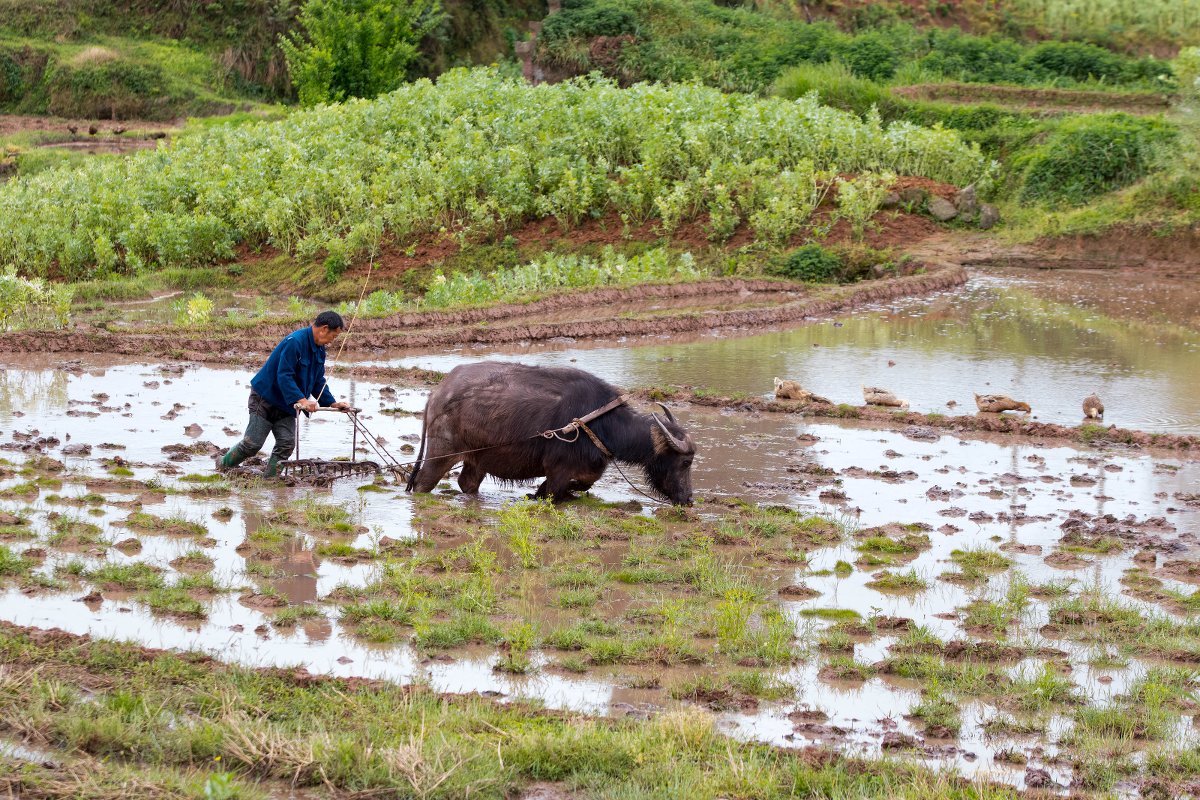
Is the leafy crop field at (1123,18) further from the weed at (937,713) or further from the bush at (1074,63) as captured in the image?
the weed at (937,713)

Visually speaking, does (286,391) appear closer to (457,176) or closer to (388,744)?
(388,744)

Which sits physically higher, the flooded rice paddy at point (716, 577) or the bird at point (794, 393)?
the bird at point (794, 393)

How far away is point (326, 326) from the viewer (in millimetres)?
8039

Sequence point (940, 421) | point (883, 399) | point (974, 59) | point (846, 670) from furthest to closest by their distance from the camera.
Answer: point (974, 59) → point (883, 399) → point (940, 421) → point (846, 670)

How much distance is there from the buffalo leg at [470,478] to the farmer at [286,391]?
971 millimetres

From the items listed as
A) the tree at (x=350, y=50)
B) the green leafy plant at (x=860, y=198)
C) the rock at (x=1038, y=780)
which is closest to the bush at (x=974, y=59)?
the green leafy plant at (x=860, y=198)

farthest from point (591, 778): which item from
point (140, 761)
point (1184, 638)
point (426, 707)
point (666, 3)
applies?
point (666, 3)

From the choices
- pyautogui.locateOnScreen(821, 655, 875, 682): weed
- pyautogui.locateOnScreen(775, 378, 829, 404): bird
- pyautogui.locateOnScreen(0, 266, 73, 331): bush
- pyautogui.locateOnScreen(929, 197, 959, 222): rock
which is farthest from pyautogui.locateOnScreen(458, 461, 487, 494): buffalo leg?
pyautogui.locateOnScreen(929, 197, 959, 222): rock

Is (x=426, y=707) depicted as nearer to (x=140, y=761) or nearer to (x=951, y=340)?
(x=140, y=761)

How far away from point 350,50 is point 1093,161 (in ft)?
58.7

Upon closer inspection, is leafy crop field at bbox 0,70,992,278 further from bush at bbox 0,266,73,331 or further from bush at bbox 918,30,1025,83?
bush at bbox 918,30,1025,83

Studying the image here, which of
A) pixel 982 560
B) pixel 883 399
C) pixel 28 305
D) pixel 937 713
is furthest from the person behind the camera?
pixel 28 305

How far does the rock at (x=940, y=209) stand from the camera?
68.8 ft

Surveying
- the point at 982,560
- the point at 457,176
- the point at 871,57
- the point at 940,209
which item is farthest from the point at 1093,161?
the point at 982,560
